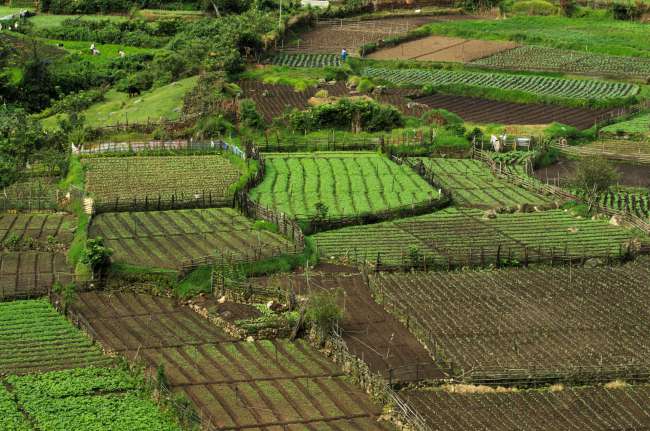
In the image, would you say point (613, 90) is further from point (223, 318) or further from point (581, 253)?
point (223, 318)

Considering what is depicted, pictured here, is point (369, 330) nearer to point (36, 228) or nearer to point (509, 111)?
point (36, 228)

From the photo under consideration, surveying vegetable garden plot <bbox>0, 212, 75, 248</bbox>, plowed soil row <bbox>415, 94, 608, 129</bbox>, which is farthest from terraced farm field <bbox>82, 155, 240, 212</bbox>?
plowed soil row <bbox>415, 94, 608, 129</bbox>

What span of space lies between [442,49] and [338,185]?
46555mm

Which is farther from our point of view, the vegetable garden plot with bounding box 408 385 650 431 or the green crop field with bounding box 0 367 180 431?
the vegetable garden plot with bounding box 408 385 650 431

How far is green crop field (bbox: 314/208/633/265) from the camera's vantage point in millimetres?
62625

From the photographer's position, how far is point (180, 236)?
6438 cm

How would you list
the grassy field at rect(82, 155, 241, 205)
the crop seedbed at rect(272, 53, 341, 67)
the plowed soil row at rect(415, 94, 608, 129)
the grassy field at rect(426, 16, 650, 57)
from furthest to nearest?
the grassy field at rect(426, 16, 650, 57) → the crop seedbed at rect(272, 53, 341, 67) → the plowed soil row at rect(415, 94, 608, 129) → the grassy field at rect(82, 155, 241, 205)

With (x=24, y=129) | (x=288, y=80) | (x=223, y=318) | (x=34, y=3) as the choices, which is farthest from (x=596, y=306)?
(x=34, y=3)

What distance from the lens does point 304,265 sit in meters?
61.4

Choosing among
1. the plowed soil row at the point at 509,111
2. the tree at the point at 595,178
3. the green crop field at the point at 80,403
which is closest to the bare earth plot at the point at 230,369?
the green crop field at the point at 80,403

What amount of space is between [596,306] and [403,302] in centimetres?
775

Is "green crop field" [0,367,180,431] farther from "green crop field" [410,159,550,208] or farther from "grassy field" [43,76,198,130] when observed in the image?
"grassy field" [43,76,198,130]

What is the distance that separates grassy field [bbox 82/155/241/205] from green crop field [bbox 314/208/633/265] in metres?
9.10

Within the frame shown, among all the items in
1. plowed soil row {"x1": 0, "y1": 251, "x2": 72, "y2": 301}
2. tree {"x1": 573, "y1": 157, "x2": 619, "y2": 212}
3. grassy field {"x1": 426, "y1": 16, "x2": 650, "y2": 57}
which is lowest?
grassy field {"x1": 426, "y1": 16, "x2": 650, "y2": 57}
